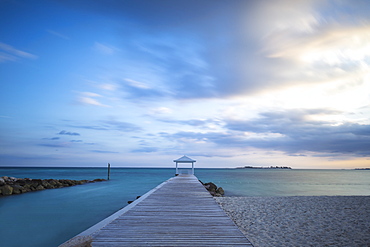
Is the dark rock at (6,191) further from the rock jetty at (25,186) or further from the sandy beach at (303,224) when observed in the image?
the sandy beach at (303,224)

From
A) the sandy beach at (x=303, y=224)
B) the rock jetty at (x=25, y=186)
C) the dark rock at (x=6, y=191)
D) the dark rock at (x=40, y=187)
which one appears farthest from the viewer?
the dark rock at (x=40, y=187)

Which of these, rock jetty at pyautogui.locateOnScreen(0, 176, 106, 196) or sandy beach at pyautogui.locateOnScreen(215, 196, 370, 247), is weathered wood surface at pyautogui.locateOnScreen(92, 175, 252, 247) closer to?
sandy beach at pyautogui.locateOnScreen(215, 196, 370, 247)

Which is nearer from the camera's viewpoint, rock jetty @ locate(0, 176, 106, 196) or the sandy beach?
the sandy beach

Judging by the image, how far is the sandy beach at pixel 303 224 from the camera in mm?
5833

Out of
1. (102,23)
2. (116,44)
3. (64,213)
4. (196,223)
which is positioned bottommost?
(64,213)

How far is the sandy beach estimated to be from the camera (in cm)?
583

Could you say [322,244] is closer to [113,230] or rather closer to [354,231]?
[354,231]

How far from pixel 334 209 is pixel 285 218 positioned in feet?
10.6

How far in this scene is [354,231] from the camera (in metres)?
6.66

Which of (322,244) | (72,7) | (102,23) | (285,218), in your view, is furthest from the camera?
(102,23)

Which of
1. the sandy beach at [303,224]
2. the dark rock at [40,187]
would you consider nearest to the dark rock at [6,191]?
the dark rock at [40,187]

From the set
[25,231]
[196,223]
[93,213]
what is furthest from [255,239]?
[93,213]

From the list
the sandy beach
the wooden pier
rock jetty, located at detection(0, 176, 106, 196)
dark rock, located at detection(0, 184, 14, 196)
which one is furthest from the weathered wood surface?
rock jetty, located at detection(0, 176, 106, 196)

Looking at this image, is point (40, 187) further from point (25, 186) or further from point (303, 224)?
point (303, 224)
